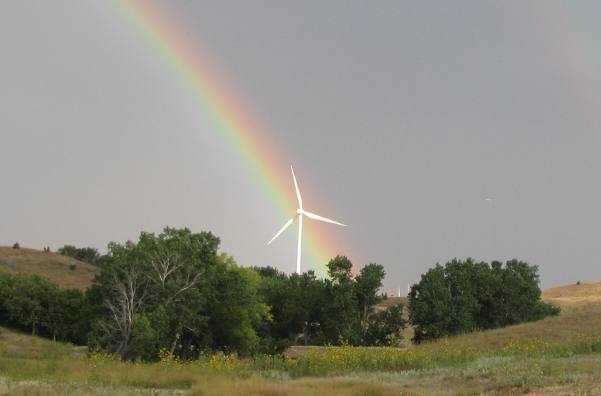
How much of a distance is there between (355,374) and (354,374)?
110 mm

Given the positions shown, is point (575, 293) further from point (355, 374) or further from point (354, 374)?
point (354, 374)

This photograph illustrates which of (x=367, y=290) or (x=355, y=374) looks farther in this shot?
(x=367, y=290)

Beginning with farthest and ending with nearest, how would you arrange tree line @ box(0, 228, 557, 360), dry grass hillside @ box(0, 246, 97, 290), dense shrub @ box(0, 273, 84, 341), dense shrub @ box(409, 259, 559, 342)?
1. dry grass hillside @ box(0, 246, 97, 290)
2. dense shrub @ box(0, 273, 84, 341)
3. dense shrub @ box(409, 259, 559, 342)
4. tree line @ box(0, 228, 557, 360)

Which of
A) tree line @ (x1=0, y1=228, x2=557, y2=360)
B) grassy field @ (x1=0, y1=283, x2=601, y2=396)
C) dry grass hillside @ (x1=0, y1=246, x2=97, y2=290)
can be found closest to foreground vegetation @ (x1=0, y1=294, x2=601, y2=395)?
grassy field @ (x1=0, y1=283, x2=601, y2=396)

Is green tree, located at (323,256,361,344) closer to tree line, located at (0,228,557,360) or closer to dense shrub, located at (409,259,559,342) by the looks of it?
tree line, located at (0,228,557,360)

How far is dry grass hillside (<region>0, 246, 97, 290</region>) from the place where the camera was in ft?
439

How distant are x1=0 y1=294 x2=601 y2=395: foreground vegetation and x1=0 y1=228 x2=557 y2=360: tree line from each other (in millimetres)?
13989

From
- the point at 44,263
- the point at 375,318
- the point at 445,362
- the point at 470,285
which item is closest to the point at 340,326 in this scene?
the point at 375,318

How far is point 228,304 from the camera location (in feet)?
216

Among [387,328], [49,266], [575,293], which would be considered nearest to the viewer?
[387,328]

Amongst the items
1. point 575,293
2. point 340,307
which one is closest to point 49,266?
point 340,307

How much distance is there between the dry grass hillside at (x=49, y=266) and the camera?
13375cm

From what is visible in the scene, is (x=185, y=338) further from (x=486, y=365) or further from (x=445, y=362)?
(x=486, y=365)

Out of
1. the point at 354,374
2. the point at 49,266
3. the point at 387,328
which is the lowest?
the point at 354,374
